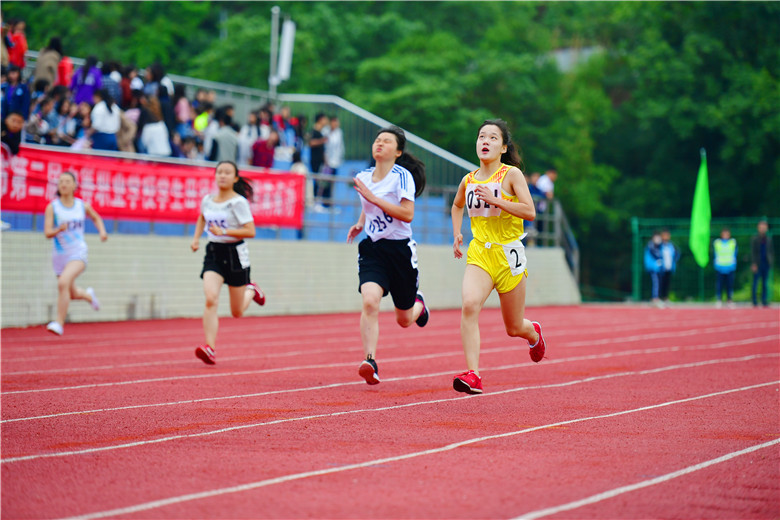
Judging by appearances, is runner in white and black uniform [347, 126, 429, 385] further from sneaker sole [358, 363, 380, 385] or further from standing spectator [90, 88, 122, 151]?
standing spectator [90, 88, 122, 151]

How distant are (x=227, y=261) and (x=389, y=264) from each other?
7.82 feet

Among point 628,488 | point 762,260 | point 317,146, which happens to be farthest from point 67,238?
point 762,260

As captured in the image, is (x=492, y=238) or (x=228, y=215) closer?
(x=492, y=238)

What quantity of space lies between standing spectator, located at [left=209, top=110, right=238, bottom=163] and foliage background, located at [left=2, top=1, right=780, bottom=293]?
19.8 m

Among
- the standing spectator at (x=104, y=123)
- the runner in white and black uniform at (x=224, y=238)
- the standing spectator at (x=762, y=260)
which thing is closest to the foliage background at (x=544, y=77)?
the standing spectator at (x=762, y=260)

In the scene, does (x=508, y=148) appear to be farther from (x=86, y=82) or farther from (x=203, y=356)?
(x=86, y=82)

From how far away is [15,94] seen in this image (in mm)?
16547

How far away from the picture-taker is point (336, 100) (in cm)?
2641

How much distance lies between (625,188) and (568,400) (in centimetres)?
4089

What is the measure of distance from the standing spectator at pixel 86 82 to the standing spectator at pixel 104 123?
755 millimetres

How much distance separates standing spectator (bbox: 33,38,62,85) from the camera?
18406 millimetres

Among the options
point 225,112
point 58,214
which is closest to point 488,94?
point 225,112

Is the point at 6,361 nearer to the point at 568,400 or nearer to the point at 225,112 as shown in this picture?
the point at 568,400

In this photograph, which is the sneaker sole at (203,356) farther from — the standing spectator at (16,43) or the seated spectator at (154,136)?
the standing spectator at (16,43)
